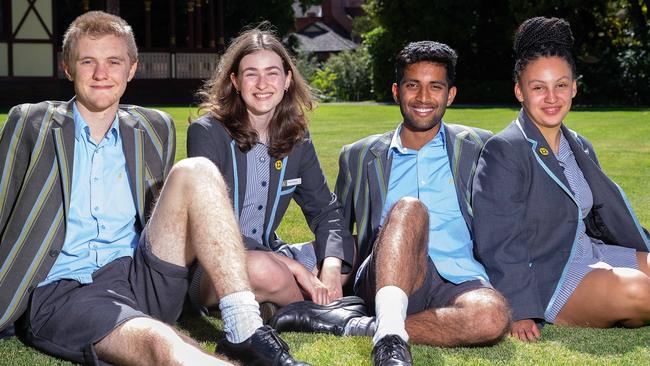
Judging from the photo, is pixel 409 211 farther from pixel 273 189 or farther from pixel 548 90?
pixel 548 90

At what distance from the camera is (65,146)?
4.22 m

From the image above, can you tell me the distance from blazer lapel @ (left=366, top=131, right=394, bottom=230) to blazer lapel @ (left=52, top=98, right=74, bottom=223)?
60.2 inches

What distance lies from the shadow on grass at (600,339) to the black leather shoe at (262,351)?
1468mm

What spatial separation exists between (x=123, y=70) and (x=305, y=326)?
1484 millimetres

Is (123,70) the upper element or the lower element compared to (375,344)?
upper

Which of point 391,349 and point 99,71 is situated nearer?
point 391,349

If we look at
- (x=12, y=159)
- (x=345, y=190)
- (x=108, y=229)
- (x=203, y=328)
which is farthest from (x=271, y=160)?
(x=12, y=159)

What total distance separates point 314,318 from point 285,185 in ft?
2.53

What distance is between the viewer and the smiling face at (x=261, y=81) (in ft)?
16.4

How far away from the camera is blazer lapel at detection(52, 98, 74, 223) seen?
13.7ft

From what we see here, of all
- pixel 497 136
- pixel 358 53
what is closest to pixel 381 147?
pixel 497 136

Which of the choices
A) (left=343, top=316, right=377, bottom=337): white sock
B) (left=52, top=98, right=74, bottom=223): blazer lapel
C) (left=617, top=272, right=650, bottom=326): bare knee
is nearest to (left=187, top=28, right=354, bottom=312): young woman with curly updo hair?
(left=343, top=316, right=377, bottom=337): white sock

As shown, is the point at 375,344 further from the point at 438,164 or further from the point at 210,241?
the point at 438,164

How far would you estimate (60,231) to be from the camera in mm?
4141
